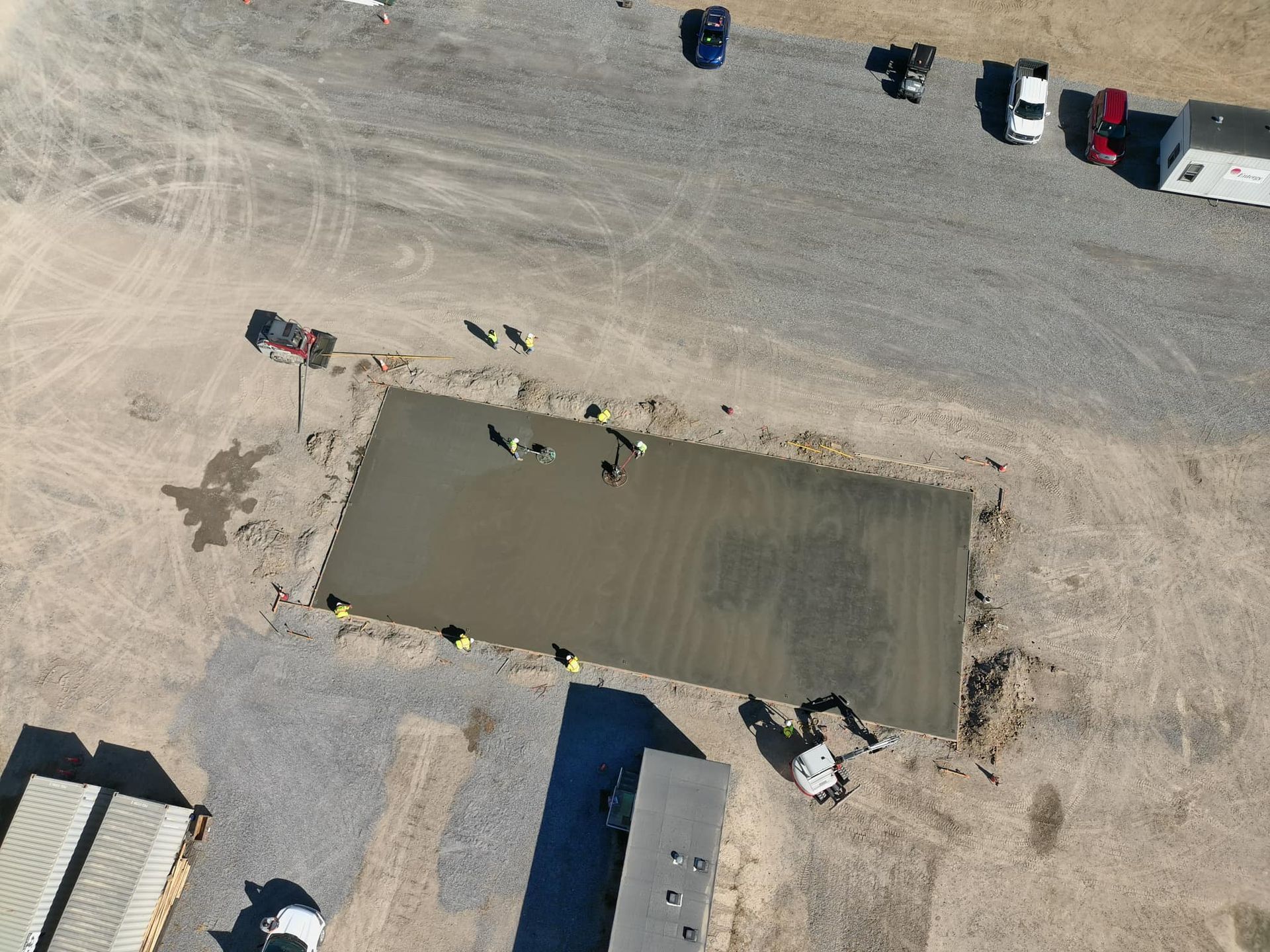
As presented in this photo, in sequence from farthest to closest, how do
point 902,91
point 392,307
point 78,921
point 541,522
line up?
point 902,91, point 392,307, point 541,522, point 78,921

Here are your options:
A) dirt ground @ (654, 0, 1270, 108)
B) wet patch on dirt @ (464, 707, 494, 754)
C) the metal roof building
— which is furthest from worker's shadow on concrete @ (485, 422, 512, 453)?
dirt ground @ (654, 0, 1270, 108)

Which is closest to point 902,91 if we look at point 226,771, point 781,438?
point 781,438

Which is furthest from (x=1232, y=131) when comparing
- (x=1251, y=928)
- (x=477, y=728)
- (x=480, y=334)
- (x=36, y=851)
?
(x=36, y=851)

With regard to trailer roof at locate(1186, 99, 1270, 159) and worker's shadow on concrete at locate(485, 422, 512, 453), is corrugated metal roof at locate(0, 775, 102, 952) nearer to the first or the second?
worker's shadow on concrete at locate(485, 422, 512, 453)

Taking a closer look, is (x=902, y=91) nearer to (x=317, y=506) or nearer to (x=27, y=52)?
(x=317, y=506)

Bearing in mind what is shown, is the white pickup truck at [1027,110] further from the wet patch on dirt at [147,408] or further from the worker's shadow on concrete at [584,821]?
the wet patch on dirt at [147,408]

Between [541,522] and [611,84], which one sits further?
[611,84]

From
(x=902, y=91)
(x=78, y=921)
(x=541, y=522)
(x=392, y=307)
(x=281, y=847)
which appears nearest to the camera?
(x=78, y=921)
